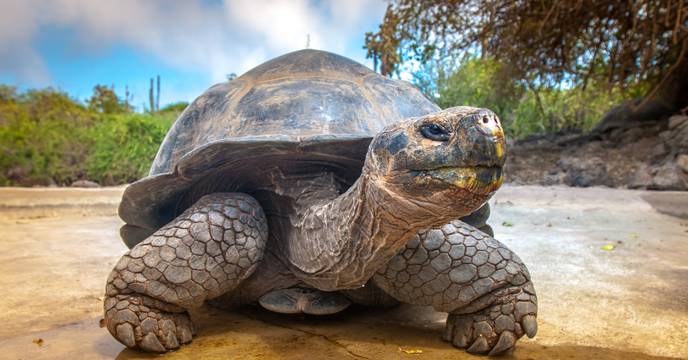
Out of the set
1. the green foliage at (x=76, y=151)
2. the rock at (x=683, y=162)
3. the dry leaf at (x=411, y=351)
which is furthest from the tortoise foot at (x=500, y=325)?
the green foliage at (x=76, y=151)

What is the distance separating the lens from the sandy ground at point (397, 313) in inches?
68.8

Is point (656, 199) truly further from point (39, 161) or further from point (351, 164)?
point (39, 161)

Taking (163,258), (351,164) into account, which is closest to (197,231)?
(163,258)

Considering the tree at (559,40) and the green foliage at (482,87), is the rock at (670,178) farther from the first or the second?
the green foliage at (482,87)

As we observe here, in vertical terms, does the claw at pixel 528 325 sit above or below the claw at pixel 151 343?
above

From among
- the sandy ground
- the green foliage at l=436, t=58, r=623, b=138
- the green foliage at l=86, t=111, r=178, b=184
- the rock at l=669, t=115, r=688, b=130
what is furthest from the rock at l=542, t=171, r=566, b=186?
the green foliage at l=86, t=111, r=178, b=184

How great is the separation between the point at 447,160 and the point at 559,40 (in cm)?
808

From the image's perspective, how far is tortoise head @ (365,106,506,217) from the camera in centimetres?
115

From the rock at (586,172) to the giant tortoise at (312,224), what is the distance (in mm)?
6159

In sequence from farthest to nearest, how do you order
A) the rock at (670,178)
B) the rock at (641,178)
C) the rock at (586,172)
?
1. the rock at (586,172)
2. the rock at (641,178)
3. the rock at (670,178)

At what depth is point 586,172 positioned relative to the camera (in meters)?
7.73

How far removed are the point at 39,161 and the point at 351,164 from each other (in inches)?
460

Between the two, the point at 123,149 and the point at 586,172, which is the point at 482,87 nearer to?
the point at 586,172

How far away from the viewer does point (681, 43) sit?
785cm
